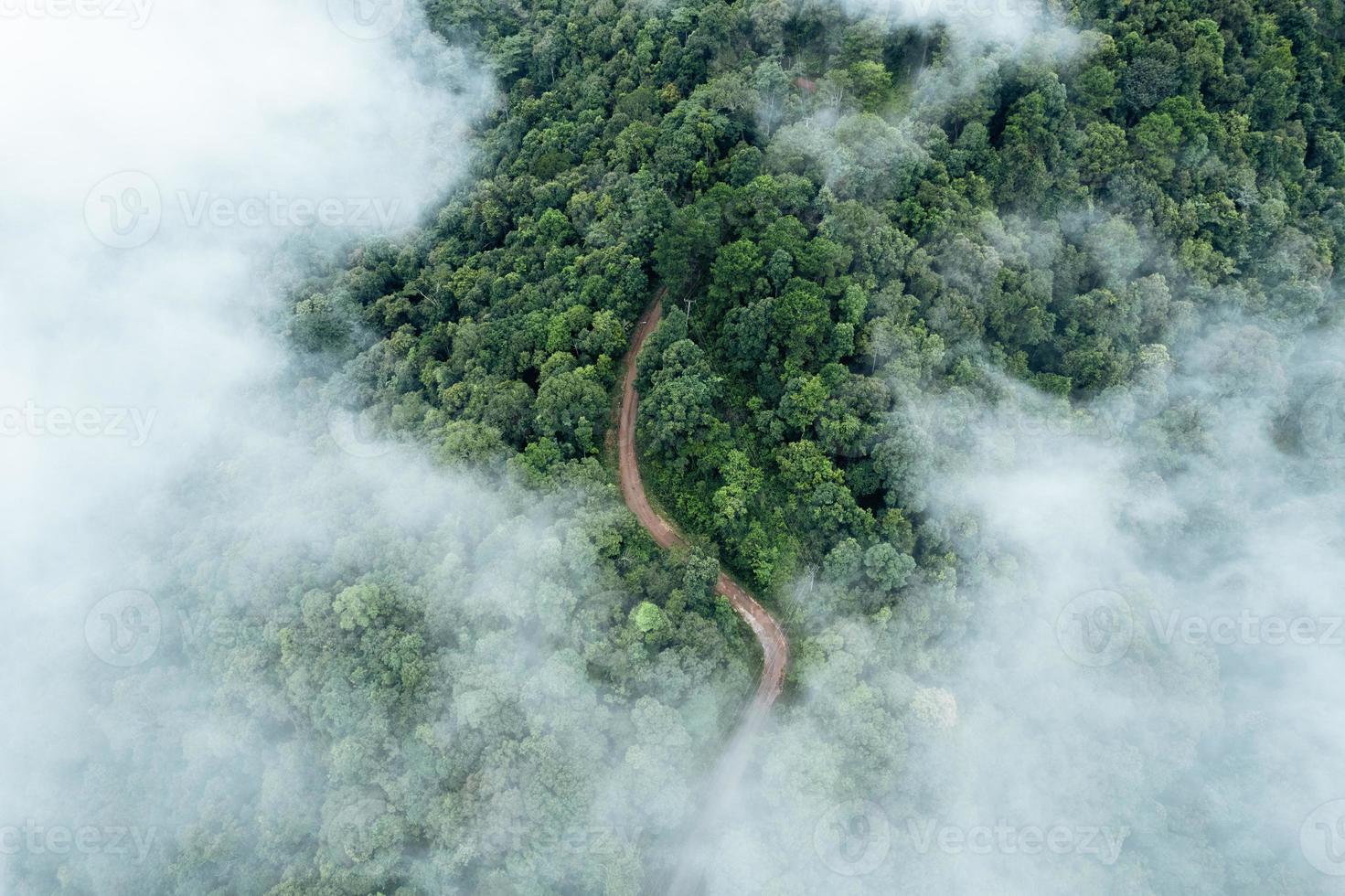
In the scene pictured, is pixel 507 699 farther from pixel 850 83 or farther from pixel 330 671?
pixel 850 83
